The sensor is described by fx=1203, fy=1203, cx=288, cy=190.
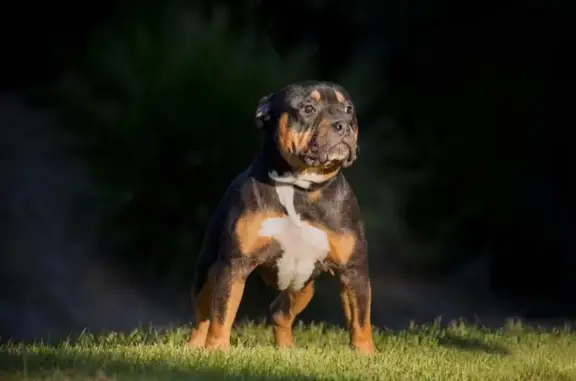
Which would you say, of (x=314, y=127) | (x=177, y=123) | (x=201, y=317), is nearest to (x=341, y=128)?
(x=314, y=127)

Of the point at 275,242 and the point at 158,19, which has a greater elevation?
the point at 158,19

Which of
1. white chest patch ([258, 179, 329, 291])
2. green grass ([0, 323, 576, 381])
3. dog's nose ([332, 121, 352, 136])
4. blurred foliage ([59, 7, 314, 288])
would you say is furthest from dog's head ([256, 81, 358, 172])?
blurred foliage ([59, 7, 314, 288])

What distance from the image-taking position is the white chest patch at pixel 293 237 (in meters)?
5.24

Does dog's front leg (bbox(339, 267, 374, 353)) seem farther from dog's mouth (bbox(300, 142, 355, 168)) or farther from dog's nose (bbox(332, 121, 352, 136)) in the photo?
dog's nose (bbox(332, 121, 352, 136))

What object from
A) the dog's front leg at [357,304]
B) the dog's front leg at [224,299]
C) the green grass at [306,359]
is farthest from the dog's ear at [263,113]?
the green grass at [306,359]

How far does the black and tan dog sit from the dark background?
2.90m

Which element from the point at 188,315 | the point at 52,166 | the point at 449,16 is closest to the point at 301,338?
the point at 188,315

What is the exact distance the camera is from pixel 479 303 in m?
9.32

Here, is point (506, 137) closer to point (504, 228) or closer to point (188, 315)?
point (504, 228)

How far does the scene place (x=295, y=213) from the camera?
5.26 metres

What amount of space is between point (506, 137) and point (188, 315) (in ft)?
9.98

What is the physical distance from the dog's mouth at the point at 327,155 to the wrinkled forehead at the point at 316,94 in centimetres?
24

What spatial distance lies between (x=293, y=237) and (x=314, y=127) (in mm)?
492

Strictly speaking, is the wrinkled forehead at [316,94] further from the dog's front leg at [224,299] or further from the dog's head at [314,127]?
the dog's front leg at [224,299]
